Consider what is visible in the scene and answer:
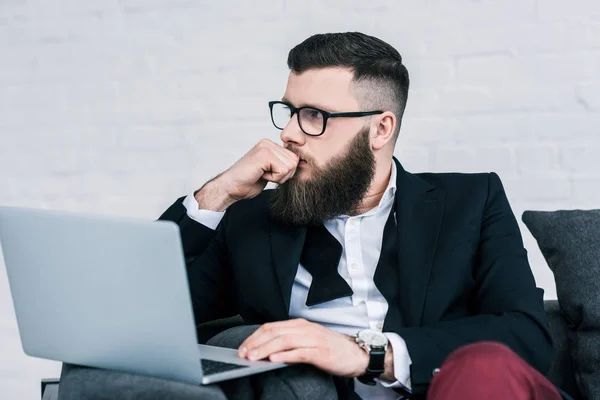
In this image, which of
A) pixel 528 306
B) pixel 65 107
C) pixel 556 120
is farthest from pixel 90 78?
pixel 528 306

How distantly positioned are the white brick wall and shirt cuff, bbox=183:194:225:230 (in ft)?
2.45

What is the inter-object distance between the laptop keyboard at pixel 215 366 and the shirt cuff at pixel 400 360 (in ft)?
1.31

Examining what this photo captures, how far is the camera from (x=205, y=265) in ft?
7.71

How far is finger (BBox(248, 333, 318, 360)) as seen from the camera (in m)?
1.72

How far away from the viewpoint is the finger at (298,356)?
170cm

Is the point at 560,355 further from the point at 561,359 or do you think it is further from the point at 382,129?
the point at 382,129

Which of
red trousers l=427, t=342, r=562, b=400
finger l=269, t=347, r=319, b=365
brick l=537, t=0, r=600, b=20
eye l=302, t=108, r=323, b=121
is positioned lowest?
finger l=269, t=347, r=319, b=365

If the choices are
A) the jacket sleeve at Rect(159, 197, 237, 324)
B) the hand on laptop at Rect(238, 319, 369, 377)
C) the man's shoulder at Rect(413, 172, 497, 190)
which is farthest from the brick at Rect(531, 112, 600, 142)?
the hand on laptop at Rect(238, 319, 369, 377)

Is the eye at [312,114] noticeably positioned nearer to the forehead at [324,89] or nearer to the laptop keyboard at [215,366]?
the forehead at [324,89]

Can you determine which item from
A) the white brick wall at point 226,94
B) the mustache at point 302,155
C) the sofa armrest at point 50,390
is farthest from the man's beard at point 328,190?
the sofa armrest at point 50,390

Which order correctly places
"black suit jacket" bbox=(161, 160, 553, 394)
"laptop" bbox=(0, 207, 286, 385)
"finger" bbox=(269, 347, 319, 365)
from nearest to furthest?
"laptop" bbox=(0, 207, 286, 385) < "finger" bbox=(269, 347, 319, 365) < "black suit jacket" bbox=(161, 160, 553, 394)

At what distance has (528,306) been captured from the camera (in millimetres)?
2086

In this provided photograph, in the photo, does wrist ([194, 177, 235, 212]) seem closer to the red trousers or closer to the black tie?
the black tie

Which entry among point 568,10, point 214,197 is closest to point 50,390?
point 214,197
